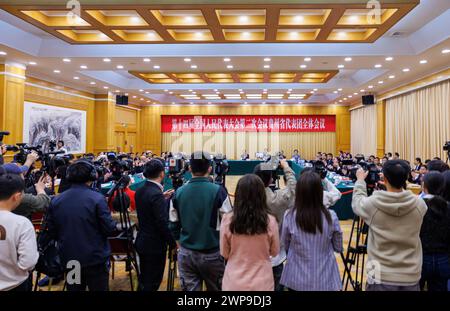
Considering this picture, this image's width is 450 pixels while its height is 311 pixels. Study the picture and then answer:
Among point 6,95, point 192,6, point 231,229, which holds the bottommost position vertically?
point 231,229

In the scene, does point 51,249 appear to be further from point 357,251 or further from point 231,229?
point 357,251

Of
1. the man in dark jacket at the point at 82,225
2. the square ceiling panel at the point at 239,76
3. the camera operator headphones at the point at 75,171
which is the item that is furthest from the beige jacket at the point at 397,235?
the square ceiling panel at the point at 239,76

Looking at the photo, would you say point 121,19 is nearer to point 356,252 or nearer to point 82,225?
point 82,225

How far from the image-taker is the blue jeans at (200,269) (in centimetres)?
204

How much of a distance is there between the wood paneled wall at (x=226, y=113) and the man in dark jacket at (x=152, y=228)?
14770 millimetres

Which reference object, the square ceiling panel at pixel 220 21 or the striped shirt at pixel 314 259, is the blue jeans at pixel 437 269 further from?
the square ceiling panel at pixel 220 21

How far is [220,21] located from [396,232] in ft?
16.0

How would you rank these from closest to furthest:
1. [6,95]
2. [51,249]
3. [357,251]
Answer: [51,249] < [357,251] < [6,95]

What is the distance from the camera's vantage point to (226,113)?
17203mm

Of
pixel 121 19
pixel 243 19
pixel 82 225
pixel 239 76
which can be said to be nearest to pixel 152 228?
pixel 82 225

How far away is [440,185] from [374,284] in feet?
2.99

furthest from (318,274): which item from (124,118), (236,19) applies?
(124,118)
